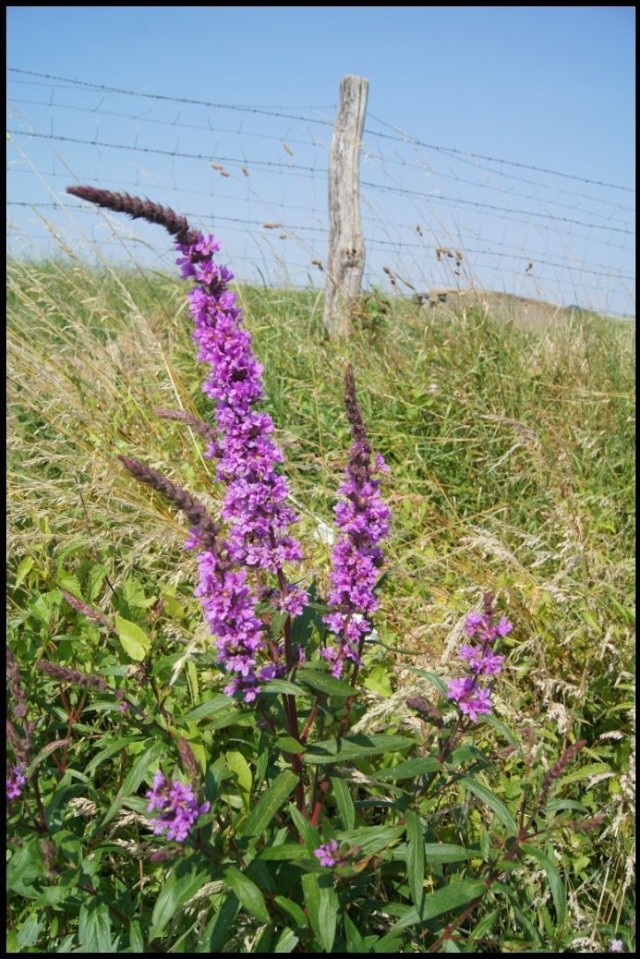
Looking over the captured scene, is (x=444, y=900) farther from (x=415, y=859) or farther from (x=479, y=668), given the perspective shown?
(x=479, y=668)

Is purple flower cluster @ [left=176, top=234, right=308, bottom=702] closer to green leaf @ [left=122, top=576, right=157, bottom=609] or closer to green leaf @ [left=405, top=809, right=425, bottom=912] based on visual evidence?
green leaf @ [left=405, top=809, right=425, bottom=912]

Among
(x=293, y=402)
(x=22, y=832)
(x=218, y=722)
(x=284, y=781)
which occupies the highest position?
(x=293, y=402)

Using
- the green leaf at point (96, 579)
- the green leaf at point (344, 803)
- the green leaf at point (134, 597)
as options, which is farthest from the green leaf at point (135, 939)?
the green leaf at point (96, 579)

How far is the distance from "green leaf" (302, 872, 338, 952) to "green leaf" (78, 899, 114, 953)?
48 cm

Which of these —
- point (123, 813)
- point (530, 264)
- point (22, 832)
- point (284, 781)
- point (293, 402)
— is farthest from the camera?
point (530, 264)

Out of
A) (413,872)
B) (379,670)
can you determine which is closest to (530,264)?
(379,670)

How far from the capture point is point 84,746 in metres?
2.43

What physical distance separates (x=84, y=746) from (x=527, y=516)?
2.46 meters

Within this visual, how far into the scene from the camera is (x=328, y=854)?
1.62 metres

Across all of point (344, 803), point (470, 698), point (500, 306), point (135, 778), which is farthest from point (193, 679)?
point (500, 306)

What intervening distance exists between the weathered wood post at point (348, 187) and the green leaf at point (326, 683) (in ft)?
17.3

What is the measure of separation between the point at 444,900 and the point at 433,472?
2814 millimetres

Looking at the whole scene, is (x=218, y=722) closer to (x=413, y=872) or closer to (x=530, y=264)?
(x=413, y=872)

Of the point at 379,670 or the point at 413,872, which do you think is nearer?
the point at 413,872
